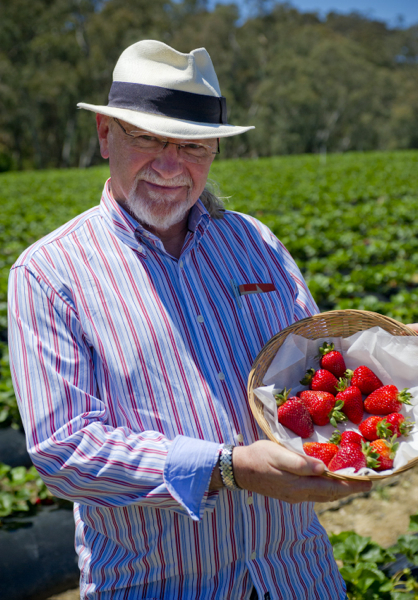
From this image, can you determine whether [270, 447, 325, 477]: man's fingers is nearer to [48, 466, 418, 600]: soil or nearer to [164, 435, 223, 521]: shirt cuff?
[164, 435, 223, 521]: shirt cuff

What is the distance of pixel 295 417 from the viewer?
5.47ft

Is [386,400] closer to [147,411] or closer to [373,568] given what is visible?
[147,411]

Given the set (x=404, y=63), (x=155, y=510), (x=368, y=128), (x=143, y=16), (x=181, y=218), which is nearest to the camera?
(x=155, y=510)

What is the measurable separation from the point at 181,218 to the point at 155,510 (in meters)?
0.93

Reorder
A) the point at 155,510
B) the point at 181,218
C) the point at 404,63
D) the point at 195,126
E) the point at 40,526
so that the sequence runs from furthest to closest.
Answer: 1. the point at 404,63
2. the point at 40,526
3. the point at 181,218
4. the point at 195,126
5. the point at 155,510

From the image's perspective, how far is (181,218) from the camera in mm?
1778

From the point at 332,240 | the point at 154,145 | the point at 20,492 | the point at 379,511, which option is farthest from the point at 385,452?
the point at 332,240

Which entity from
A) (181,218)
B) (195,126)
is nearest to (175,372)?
(181,218)

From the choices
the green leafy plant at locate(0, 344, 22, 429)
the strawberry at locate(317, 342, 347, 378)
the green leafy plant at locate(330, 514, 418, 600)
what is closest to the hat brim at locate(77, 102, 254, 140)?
the strawberry at locate(317, 342, 347, 378)

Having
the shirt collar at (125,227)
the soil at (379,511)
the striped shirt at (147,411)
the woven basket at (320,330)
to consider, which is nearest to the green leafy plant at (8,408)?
the soil at (379,511)

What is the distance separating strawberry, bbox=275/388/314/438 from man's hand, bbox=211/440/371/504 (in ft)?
0.90

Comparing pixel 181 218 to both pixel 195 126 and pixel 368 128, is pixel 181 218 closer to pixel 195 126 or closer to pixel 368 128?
pixel 195 126

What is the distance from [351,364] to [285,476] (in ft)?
2.41

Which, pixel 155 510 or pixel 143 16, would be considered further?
pixel 143 16
